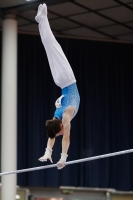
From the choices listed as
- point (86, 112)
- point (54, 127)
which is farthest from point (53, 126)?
point (86, 112)

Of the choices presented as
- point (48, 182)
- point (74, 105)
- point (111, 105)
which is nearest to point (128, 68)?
→ point (111, 105)

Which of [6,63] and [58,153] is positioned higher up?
[6,63]

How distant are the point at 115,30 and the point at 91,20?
855 mm

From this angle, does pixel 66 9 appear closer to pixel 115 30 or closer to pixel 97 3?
pixel 97 3

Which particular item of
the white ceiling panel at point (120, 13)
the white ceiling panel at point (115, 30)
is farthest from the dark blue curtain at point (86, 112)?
the white ceiling panel at point (120, 13)

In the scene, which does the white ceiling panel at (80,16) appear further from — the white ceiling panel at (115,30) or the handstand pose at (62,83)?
the handstand pose at (62,83)

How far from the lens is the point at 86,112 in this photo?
45.7 feet

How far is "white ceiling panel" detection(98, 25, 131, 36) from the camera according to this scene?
1362cm

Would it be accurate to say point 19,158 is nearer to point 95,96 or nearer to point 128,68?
point 95,96

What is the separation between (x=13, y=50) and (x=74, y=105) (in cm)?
599

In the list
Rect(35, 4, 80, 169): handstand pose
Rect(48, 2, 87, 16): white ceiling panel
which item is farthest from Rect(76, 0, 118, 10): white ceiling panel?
Rect(35, 4, 80, 169): handstand pose

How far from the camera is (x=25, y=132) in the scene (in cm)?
1357

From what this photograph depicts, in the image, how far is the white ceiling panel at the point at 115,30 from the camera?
536 inches

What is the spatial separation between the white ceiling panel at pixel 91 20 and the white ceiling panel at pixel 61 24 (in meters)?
0.24
